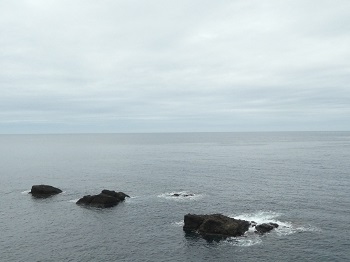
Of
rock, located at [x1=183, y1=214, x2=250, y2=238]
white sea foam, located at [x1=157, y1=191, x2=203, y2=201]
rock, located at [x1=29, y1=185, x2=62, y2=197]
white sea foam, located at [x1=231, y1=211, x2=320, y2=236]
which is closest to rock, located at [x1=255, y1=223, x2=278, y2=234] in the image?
white sea foam, located at [x1=231, y1=211, x2=320, y2=236]

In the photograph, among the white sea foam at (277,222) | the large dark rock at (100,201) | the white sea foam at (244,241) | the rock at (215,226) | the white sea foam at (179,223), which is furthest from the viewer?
the large dark rock at (100,201)

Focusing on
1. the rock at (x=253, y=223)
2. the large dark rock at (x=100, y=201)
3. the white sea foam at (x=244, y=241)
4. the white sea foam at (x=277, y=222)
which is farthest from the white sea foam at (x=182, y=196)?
the white sea foam at (x=244, y=241)

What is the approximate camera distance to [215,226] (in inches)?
2395

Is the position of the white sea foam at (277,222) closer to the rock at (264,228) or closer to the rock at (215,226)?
the rock at (264,228)

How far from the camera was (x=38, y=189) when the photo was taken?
94.6 meters

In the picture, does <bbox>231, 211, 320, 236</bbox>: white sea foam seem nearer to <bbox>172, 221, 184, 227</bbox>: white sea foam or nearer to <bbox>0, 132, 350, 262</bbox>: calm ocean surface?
<bbox>0, 132, 350, 262</bbox>: calm ocean surface

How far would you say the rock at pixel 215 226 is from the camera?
59656 mm

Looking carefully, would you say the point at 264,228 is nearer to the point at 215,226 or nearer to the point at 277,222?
the point at 277,222

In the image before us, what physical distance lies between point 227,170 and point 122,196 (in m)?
60.6

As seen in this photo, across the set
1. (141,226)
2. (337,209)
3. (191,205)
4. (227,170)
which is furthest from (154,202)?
(227,170)

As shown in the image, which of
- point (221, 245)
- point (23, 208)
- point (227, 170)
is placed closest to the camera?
point (221, 245)

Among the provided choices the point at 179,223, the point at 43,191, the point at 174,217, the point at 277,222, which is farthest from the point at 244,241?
the point at 43,191

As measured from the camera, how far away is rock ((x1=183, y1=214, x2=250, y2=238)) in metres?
59.7

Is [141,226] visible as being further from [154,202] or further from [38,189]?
[38,189]
